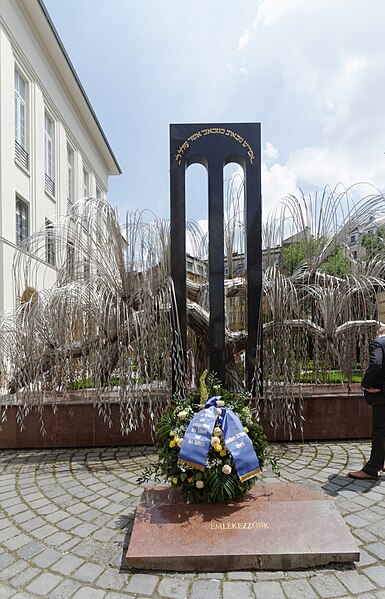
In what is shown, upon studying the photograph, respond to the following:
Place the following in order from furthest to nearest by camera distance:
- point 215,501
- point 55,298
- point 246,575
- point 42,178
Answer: point 42,178
point 55,298
point 215,501
point 246,575

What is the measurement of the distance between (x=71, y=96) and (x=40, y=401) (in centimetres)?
1671

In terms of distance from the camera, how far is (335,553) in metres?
2.60

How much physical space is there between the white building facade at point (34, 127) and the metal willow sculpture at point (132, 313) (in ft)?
14.8

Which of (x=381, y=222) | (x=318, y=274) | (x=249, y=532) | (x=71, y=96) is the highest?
(x=71, y=96)

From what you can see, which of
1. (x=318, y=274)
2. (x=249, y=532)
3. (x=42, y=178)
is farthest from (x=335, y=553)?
(x=42, y=178)

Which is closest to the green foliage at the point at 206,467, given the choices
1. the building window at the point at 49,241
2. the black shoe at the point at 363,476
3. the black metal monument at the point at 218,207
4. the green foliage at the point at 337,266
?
the black shoe at the point at 363,476

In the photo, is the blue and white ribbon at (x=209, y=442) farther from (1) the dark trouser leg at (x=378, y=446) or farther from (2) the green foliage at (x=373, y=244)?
(2) the green foliage at (x=373, y=244)

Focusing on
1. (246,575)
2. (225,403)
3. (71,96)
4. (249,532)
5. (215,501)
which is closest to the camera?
(246,575)

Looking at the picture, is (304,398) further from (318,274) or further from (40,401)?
(40,401)

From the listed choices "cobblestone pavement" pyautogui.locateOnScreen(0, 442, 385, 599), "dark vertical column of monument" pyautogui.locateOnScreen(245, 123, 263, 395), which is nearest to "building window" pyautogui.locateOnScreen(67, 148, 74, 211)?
"dark vertical column of monument" pyautogui.locateOnScreen(245, 123, 263, 395)

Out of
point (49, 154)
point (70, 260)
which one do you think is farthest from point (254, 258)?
point (49, 154)

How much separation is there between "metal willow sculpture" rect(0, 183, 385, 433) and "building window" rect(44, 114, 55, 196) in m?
10.9

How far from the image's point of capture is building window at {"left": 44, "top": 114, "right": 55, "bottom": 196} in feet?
50.3

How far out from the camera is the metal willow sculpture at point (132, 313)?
5.11 metres
